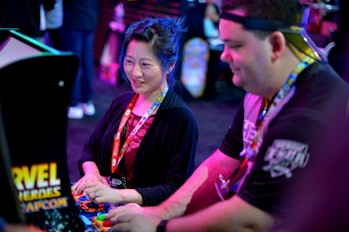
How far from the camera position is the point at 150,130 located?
2156 millimetres

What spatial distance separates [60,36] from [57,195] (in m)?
4.27

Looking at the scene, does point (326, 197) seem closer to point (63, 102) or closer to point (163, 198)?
point (63, 102)

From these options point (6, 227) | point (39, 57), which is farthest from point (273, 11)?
point (6, 227)

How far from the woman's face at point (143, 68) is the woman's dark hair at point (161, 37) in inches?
0.9

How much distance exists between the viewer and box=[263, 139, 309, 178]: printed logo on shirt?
1398 mm

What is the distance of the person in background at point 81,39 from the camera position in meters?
5.27

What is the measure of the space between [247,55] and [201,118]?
434 centimetres

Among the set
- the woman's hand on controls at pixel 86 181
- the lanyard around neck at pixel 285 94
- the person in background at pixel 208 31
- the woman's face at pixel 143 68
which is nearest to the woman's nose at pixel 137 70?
the woman's face at pixel 143 68

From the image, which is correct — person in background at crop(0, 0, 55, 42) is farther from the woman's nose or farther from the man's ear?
the man's ear

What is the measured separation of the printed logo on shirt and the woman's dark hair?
2.89 feet

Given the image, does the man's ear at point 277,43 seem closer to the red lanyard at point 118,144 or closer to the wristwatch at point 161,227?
the wristwatch at point 161,227

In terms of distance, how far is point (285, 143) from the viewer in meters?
1.41

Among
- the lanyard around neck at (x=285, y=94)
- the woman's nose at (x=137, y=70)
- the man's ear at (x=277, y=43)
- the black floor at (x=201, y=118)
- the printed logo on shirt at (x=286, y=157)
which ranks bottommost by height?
the black floor at (x=201, y=118)

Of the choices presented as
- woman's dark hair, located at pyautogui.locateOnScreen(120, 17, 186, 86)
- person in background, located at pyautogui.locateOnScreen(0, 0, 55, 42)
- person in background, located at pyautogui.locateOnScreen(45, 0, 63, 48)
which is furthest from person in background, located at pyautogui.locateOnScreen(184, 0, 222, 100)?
woman's dark hair, located at pyautogui.locateOnScreen(120, 17, 186, 86)
